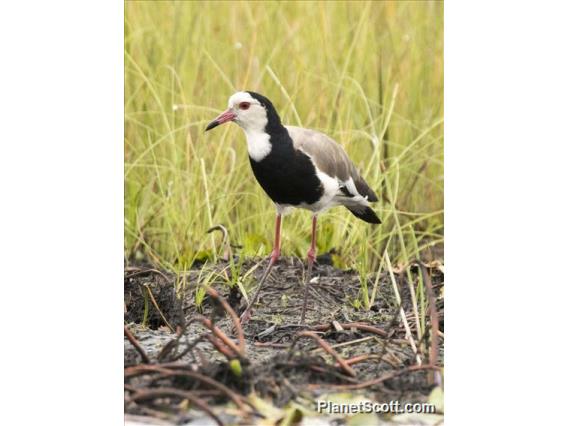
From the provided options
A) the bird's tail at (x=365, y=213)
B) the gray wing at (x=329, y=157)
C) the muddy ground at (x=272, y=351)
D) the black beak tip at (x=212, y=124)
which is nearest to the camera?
the muddy ground at (x=272, y=351)

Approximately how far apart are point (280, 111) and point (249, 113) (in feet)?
1.49

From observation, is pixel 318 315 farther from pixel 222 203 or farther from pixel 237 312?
pixel 222 203

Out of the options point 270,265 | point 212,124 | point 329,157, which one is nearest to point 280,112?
point 329,157

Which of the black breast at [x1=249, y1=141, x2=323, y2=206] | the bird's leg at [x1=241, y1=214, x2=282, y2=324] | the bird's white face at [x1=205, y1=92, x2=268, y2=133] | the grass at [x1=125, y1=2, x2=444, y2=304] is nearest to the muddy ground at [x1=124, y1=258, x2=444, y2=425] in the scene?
the bird's leg at [x1=241, y1=214, x2=282, y2=324]

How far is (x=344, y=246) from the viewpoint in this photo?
4855mm

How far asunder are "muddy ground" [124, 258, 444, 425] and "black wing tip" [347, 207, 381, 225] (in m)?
0.26

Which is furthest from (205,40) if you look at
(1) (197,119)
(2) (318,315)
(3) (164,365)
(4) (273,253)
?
(3) (164,365)

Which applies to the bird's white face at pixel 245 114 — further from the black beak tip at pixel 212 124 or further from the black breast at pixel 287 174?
the black breast at pixel 287 174

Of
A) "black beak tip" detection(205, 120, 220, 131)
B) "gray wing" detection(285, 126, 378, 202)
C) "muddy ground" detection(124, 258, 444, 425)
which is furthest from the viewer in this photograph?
"gray wing" detection(285, 126, 378, 202)

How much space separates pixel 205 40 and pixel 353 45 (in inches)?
26.2

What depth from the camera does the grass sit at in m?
4.68

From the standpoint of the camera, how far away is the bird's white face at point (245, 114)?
4336 millimetres

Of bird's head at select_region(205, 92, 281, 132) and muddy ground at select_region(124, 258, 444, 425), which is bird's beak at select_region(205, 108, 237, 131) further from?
muddy ground at select_region(124, 258, 444, 425)

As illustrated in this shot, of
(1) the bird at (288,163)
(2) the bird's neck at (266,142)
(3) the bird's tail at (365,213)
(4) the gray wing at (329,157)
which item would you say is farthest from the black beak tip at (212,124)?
(3) the bird's tail at (365,213)
